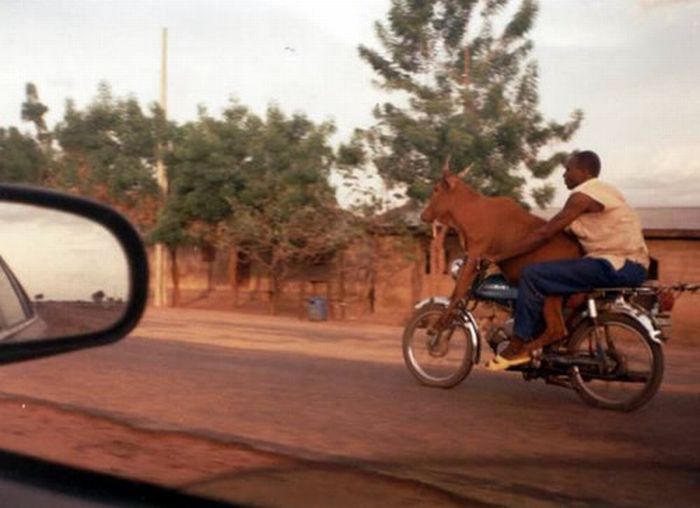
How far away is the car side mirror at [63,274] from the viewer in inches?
168

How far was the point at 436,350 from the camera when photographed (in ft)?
34.0

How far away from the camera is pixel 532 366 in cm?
916

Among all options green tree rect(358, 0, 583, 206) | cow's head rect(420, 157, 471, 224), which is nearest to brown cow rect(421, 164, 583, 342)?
cow's head rect(420, 157, 471, 224)

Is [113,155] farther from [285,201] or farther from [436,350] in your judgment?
[436,350]

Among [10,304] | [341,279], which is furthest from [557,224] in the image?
[341,279]

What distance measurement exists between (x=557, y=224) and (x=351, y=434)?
234 centimetres

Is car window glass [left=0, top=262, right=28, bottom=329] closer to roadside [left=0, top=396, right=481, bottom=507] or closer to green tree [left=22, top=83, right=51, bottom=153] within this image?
roadside [left=0, top=396, right=481, bottom=507]

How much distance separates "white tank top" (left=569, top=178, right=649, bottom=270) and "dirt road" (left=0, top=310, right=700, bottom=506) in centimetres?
122

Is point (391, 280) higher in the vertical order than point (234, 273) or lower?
lower

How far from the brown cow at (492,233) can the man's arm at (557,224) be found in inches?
3.8

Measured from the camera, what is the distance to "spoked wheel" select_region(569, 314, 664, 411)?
875 centimetres

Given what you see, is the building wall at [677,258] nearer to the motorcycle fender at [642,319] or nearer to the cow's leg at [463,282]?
the cow's leg at [463,282]

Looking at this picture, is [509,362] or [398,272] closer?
[509,362]

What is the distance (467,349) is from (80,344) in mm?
5907
